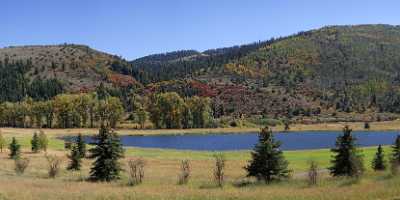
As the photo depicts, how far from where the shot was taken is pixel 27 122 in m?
194

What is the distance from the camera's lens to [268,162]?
4722cm

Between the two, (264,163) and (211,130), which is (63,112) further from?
(264,163)

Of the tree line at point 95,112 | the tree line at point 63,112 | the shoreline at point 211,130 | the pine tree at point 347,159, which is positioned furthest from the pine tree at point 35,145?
the tree line at point 95,112

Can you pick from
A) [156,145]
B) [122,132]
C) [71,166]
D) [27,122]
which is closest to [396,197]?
[71,166]

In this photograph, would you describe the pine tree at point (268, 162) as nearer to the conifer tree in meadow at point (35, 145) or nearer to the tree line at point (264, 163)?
the tree line at point (264, 163)

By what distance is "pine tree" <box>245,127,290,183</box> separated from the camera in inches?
1850

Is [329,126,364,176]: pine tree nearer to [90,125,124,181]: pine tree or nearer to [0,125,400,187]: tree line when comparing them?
[0,125,400,187]: tree line

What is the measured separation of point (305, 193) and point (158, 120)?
156m

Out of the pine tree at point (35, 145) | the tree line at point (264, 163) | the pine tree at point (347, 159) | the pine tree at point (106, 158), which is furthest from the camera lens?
the pine tree at point (35, 145)

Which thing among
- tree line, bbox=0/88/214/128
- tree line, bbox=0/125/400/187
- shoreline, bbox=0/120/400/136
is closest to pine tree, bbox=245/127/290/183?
tree line, bbox=0/125/400/187

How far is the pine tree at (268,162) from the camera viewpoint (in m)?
47.0

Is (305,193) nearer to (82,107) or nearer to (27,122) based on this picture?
(82,107)

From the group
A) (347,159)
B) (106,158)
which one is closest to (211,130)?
(106,158)

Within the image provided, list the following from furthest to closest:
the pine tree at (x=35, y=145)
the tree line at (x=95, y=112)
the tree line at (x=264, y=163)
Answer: the tree line at (x=95, y=112) → the pine tree at (x=35, y=145) → the tree line at (x=264, y=163)
